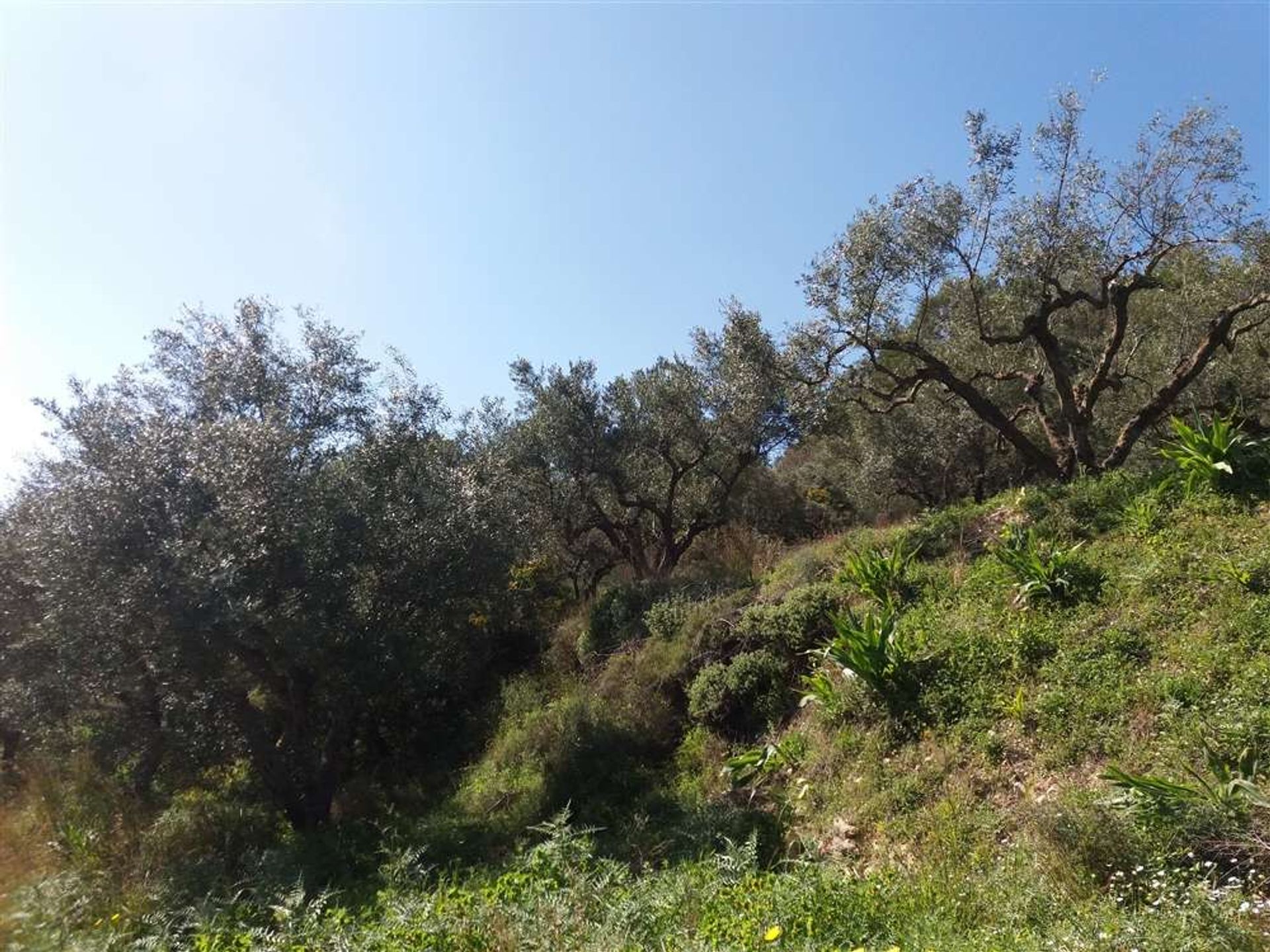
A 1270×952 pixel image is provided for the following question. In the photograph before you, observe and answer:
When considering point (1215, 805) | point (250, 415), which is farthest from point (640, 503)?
point (1215, 805)

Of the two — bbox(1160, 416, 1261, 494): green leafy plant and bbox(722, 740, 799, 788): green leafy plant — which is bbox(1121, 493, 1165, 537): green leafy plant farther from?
bbox(722, 740, 799, 788): green leafy plant

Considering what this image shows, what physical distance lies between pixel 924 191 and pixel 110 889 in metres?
12.5

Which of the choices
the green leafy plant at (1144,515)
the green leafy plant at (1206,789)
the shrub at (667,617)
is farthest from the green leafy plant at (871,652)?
the shrub at (667,617)

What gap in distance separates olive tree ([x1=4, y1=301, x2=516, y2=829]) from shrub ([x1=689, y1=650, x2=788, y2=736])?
3.31 m

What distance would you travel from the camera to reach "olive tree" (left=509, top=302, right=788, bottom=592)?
1591 cm

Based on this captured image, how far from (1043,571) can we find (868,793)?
291 cm

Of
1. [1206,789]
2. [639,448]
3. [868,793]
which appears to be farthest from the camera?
[639,448]

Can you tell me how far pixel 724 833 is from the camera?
6.71 metres

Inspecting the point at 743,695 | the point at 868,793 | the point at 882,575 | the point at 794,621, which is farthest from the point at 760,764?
the point at 882,575

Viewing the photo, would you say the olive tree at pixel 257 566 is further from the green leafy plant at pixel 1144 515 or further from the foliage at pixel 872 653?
the green leafy plant at pixel 1144 515

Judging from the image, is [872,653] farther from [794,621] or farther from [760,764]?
[794,621]

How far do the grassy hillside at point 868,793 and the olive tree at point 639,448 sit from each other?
5361 millimetres

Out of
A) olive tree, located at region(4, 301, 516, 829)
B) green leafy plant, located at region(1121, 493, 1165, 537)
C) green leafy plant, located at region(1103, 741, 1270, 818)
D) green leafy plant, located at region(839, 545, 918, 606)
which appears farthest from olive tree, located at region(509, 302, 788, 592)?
green leafy plant, located at region(1103, 741, 1270, 818)

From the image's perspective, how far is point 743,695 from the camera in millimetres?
9219
